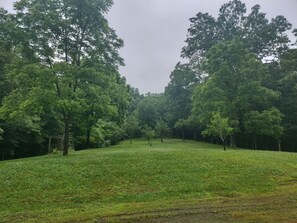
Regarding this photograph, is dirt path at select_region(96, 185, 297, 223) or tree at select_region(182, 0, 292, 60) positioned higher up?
tree at select_region(182, 0, 292, 60)

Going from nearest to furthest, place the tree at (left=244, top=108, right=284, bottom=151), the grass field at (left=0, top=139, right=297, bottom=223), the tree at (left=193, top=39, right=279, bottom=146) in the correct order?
the grass field at (left=0, top=139, right=297, bottom=223) < the tree at (left=244, top=108, right=284, bottom=151) < the tree at (left=193, top=39, right=279, bottom=146)

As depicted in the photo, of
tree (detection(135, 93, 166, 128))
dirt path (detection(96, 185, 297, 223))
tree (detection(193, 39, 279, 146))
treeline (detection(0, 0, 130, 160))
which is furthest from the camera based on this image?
tree (detection(135, 93, 166, 128))

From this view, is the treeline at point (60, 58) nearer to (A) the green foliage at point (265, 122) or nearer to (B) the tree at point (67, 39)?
(B) the tree at point (67, 39)

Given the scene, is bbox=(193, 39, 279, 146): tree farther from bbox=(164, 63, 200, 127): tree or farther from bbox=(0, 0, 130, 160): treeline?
bbox=(0, 0, 130, 160): treeline

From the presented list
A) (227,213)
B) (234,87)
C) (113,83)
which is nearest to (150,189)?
(227,213)

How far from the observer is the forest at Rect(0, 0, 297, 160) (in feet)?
66.5

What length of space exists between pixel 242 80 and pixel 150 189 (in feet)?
91.3

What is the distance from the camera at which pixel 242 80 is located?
125 ft

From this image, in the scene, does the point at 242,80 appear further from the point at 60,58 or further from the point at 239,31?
the point at 60,58

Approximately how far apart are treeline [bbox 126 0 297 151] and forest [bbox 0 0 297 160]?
0.44ft

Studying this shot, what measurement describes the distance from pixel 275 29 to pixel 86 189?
1641 inches

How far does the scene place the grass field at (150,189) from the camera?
1073 cm

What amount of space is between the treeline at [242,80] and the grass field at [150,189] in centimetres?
1084

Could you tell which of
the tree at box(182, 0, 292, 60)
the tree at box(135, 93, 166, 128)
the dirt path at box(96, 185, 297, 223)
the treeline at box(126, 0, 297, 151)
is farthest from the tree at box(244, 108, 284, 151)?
the tree at box(135, 93, 166, 128)
